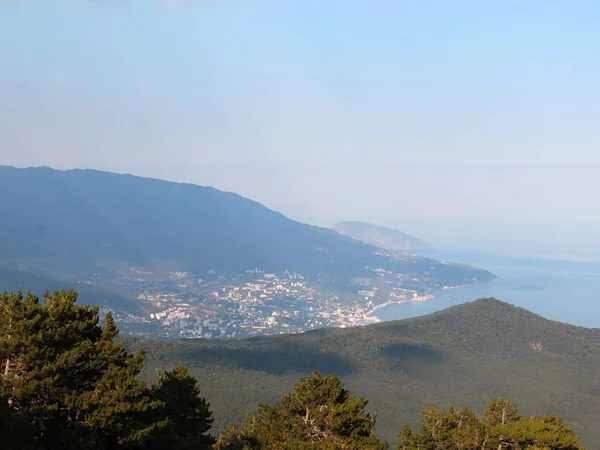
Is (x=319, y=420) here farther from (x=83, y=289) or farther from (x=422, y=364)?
(x=83, y=289)

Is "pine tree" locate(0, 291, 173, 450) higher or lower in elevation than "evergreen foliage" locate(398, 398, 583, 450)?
higher

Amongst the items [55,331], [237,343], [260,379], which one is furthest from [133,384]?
[237,343]

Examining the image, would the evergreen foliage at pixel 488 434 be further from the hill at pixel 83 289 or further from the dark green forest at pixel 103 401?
the hill at pixel 83 289

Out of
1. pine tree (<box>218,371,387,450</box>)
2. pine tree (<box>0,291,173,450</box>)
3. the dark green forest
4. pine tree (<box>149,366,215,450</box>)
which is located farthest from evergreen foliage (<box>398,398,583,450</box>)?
pine tree (<box>0,291,173,450</box>)

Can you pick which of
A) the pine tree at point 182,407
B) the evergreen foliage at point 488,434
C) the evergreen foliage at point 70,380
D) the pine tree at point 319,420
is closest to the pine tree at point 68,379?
the evergreen foliage at point 70,380

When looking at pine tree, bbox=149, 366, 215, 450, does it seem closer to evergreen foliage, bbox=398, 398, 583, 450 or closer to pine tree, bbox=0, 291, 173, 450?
pine tree, bbox=0, 291, 173, 450

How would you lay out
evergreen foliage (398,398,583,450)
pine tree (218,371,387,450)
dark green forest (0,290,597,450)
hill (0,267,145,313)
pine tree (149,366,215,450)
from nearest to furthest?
dark green forest (0,290,597,450)
pine tree (149,366,215,450)
pine tree (218,371,387,450)
evergreen foliage (398,398,583,450)
hill (0,267,145,313)
